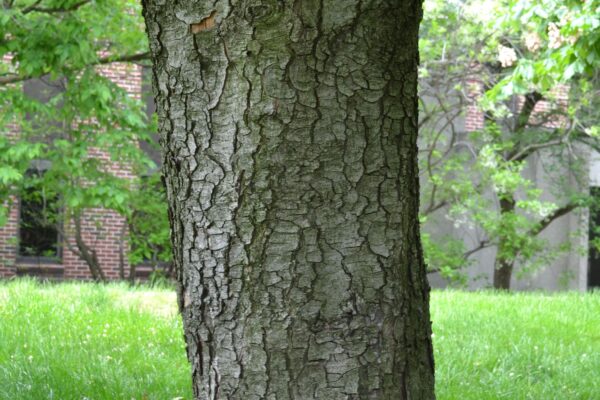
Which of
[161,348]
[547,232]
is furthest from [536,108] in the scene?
[161,348]

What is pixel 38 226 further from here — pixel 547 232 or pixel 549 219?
pixel 547 232

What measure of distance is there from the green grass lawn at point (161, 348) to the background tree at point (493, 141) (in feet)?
18.9

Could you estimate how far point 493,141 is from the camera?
15398mm

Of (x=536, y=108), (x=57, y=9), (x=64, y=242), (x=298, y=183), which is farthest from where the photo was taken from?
(x=536, y=108)

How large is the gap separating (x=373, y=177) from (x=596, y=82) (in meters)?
13.5

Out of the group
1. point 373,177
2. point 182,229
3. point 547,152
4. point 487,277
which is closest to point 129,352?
point 182,229

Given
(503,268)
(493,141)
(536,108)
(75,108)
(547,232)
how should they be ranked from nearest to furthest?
(75,108), (493,141), (503,268), (536,108), (547,232)

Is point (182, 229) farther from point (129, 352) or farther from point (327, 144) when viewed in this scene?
point (129, 352)

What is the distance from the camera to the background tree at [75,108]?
21.5 ft

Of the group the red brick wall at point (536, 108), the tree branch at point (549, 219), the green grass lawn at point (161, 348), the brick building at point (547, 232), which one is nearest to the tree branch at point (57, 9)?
the green grass lawn at point (161, 348)

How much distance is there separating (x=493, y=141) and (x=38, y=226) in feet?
28.4

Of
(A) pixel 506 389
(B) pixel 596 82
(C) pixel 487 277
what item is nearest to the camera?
(A) pixel 506 389

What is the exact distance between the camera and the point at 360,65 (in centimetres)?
218

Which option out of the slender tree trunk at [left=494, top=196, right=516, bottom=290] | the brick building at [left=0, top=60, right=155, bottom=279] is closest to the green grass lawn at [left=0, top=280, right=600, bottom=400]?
the brick building at [left=0, top=60, right=155, bottom=279]
